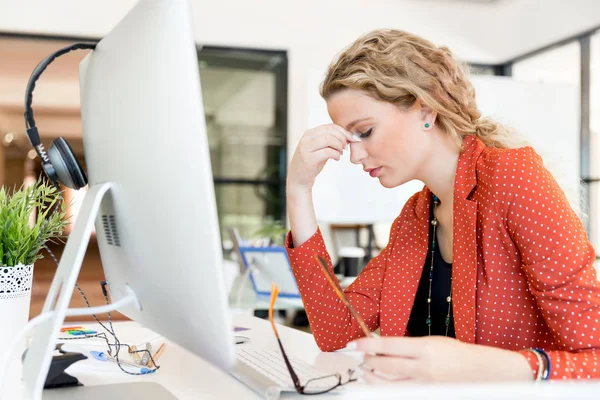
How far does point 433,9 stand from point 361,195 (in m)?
1.56

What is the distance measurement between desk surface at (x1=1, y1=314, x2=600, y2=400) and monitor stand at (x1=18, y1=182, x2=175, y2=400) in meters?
0.06

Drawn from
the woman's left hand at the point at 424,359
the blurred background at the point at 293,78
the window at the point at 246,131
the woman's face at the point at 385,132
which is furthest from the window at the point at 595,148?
the woman's left hand at the point at 424,359

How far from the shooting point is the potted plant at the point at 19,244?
0.99 metres

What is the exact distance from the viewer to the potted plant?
0.99 metres

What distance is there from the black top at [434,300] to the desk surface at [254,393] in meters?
0.24

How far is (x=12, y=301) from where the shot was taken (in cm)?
100

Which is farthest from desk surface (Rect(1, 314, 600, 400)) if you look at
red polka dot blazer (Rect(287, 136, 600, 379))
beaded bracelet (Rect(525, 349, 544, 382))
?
beaded bracelet (Rect(525, 349, 544, 382))

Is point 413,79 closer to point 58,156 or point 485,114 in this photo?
point 58,156

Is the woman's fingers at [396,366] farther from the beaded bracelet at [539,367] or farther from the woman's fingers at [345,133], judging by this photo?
the woman's fingers at [345,133]

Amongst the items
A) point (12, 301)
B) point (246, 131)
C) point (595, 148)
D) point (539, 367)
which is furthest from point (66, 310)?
point (595, 148)

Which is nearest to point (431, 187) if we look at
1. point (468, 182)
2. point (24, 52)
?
point (468, 182)

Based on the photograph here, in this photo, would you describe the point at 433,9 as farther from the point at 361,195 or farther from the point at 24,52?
the point at 24,52

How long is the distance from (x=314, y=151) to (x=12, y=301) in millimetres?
626

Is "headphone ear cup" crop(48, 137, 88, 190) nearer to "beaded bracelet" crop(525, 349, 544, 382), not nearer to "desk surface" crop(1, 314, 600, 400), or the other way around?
"desk surface" crop(1, 314, 600, 400)
